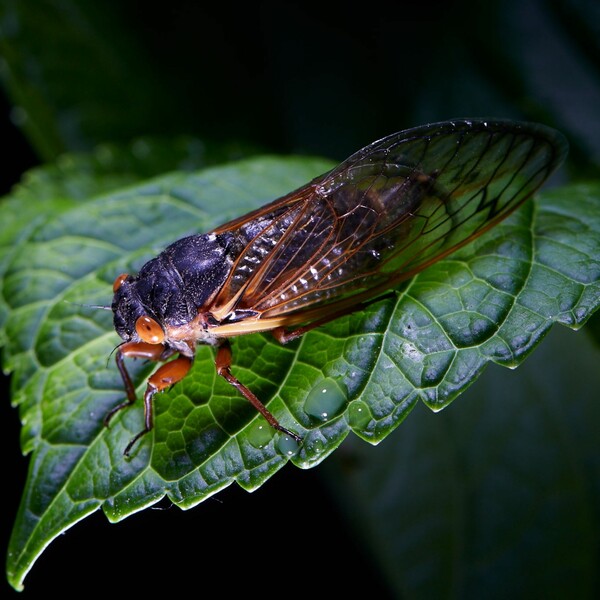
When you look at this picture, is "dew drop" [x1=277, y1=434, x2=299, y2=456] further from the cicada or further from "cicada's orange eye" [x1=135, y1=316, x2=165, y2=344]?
"cicada's orange eye" [x1=135, y1=316, x2=165, y2=344]

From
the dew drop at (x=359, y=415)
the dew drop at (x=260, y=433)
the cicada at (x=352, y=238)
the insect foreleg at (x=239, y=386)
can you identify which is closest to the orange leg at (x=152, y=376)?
the cicada at (x=352, y=238)

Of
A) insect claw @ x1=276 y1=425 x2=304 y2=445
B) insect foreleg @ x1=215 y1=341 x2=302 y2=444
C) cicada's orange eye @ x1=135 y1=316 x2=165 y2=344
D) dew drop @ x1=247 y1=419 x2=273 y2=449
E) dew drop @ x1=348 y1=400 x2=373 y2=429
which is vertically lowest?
dew drop @ x1=348 y1=400 x2=373 y2=429

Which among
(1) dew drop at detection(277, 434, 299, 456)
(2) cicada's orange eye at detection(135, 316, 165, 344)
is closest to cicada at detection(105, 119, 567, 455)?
(2) cicada's orange eye at detection(135, 316, 165, 344)

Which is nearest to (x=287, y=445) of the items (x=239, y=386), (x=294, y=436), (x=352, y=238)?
(x=294, y=436)

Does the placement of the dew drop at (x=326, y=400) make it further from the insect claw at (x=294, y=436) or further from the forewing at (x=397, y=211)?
the forewing at (x=397, y=211)

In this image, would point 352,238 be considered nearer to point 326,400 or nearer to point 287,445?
point 326,400

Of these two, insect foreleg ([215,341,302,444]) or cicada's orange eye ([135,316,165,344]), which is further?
cicada's orange eye ([135,316,165,344])

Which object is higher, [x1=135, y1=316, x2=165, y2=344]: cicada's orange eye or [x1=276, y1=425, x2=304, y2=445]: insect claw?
[x1=135, y1=316, x2=165, y2=344]: cicada's orange eye

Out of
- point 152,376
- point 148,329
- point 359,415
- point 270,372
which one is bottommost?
point 359,415
